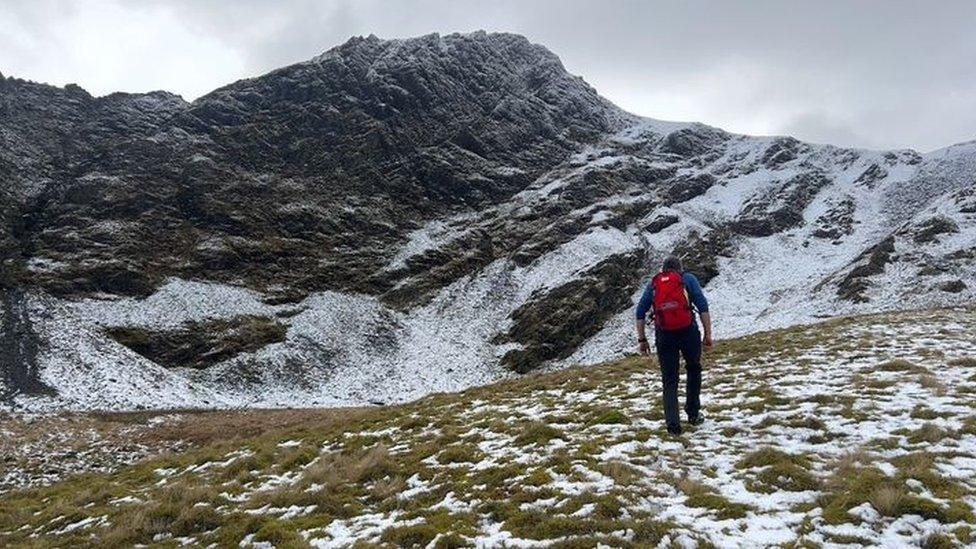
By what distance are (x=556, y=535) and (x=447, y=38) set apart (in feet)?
364

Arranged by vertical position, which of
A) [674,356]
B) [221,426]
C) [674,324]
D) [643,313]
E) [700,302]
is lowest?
[221,426]

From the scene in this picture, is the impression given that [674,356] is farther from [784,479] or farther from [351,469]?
[351,469]

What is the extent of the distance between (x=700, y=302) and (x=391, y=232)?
61.8 m

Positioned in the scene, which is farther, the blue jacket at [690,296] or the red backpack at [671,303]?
the red backpack at [671,303]

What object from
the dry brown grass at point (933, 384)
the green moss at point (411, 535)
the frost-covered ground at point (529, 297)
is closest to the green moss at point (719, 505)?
the green moss at point (411, 535)

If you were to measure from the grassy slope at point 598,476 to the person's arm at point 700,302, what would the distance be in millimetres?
1727

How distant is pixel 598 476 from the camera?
29.1ft

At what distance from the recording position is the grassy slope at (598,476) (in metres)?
7.01

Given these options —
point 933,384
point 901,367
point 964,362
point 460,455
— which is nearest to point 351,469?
point 460,455

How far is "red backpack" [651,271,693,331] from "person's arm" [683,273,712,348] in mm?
111

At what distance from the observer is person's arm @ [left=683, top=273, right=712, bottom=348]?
411 inches

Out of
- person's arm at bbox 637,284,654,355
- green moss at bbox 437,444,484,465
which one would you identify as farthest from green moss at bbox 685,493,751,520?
green moss at bbox 437,444,484,465

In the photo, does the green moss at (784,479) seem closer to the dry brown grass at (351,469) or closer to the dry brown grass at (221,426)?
the dry brown grass at (351,469)

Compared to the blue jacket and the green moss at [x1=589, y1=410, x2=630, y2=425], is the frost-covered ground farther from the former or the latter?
the blue jacket
